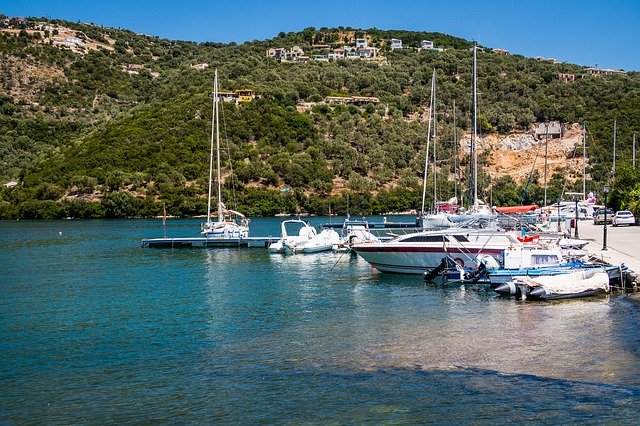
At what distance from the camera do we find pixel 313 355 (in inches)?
696

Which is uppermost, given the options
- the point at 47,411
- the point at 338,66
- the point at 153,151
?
the point at 338,66

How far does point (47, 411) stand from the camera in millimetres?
13711

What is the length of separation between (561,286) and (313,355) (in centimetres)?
1174

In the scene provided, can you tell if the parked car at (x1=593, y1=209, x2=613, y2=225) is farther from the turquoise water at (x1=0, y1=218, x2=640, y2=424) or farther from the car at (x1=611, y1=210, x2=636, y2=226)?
the turquoise water at (x1=0, y1=218, x2=640, y2=424)

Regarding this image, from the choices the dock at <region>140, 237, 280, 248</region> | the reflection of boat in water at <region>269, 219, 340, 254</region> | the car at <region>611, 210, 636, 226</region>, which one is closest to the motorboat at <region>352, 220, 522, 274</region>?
the reflection of boat in water at <region>269, 219, 340, 254</region>

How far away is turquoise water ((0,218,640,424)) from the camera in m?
13.4

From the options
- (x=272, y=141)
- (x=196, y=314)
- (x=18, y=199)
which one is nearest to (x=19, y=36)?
(x=18, y=199)

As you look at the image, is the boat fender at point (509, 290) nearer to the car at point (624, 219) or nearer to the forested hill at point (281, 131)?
the car at point (624, 219)

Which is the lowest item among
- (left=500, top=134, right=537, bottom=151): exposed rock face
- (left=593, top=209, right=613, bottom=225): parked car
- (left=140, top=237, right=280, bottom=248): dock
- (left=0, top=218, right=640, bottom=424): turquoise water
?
(left=0, top=218, right=640, bottom=424): turquoise water

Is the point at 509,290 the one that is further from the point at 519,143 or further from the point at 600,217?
the point at 519,143

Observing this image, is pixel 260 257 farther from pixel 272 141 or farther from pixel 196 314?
pixel 272 141

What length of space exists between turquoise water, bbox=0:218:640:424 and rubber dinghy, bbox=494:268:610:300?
0.67m

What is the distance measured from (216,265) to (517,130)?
288 feet

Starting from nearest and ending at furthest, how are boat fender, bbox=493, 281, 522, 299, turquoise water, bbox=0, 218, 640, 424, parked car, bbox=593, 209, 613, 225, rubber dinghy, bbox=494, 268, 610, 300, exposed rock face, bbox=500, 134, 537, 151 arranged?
1. turquoise water, bbox=0, 218, 640, 424
2. rubber dinghy, bbox=494, 268, 610, 300
3. boat fender, bbox=493, 281, 522, 299
4. parked car, bbox=593, 209, 613, 225
5. exposed rock face, bbox=500, 134, 537, 151
